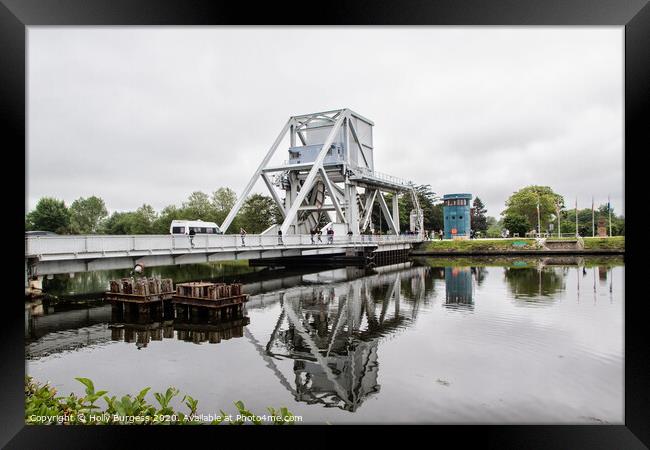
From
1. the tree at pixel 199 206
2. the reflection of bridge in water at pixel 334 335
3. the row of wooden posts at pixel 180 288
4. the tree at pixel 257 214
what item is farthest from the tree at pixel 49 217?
the row of wooden posts at pixel 180 288

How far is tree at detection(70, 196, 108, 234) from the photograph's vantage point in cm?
5966

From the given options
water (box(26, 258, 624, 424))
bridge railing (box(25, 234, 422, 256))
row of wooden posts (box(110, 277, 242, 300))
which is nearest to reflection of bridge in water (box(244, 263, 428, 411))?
water (box(26, 258, 624, 424))

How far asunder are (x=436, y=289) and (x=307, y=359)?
14380mm

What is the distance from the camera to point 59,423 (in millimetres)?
4941

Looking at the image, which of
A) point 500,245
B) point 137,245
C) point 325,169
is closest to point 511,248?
point 500,245

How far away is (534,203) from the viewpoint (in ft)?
192

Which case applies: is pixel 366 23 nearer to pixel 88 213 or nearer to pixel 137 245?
pixel 137 245

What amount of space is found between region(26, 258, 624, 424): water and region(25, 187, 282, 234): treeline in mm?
34728

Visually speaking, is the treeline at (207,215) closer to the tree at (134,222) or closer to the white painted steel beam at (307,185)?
the tree at (134,222)

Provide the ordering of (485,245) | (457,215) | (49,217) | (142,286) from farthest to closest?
(457,215)
(49,217)
(485,245)
(142,286)

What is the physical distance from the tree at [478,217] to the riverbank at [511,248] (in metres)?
32.6

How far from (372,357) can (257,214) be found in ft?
156

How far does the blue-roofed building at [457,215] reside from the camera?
6047 centimetres

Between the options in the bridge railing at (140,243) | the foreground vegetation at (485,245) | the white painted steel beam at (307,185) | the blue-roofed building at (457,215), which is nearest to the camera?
the bridge railing at (140,243)
